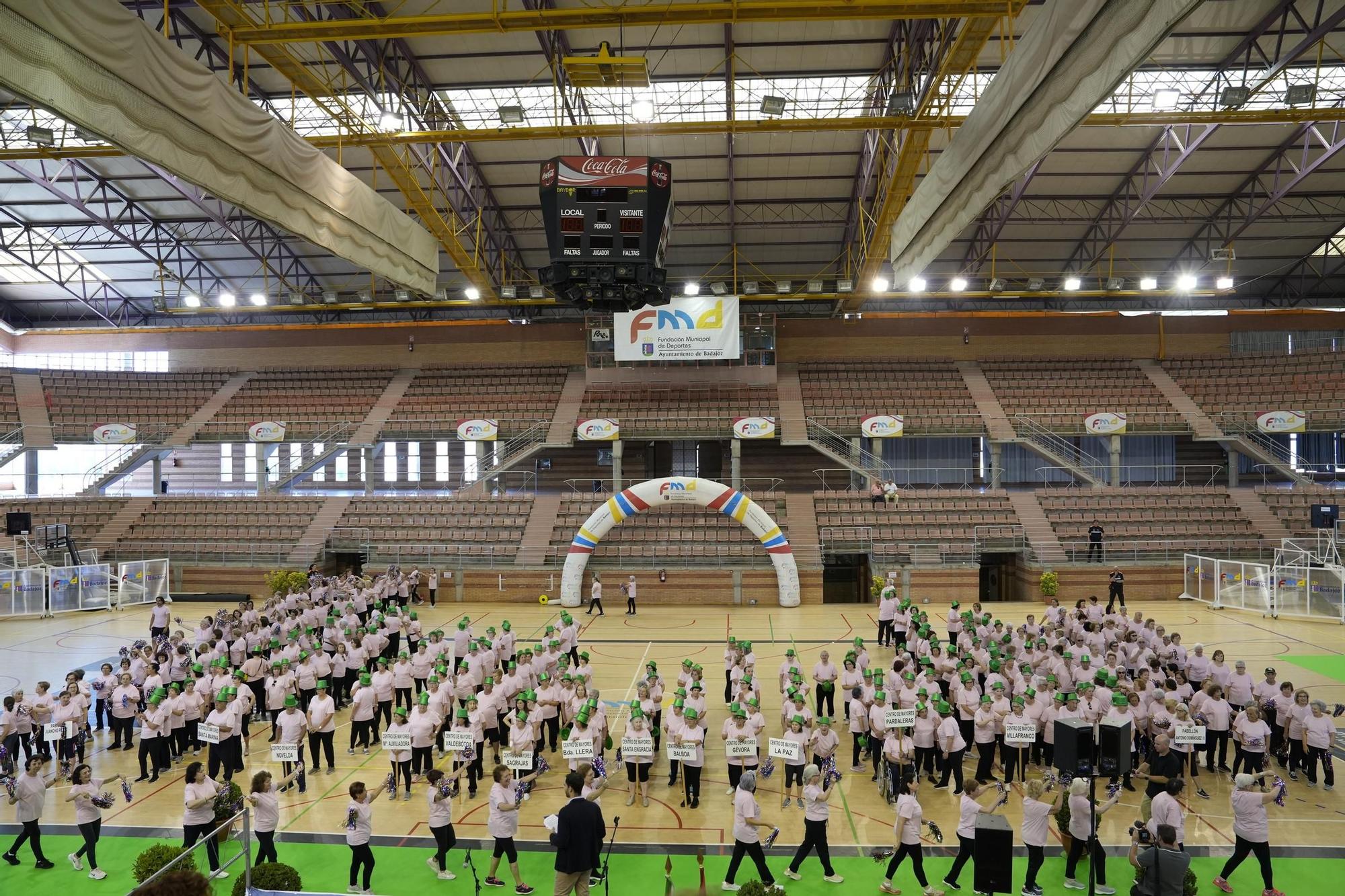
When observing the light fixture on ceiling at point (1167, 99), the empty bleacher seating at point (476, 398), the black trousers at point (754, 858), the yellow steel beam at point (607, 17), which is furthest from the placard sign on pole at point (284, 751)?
the light fixture on ceiling at point (1167, 99)

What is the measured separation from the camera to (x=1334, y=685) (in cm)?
1847

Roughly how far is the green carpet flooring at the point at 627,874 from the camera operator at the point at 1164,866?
2204 millimetres

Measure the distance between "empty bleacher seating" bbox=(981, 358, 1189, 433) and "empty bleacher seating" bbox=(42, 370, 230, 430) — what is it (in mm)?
39755

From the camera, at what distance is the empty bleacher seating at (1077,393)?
122 feet

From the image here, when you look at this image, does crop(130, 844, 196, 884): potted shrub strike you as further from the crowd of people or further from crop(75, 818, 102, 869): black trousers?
crop(75, 818, 102, 869): black trousers

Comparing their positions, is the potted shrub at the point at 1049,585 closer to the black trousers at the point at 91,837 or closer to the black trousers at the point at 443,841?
the black trousers at the point at 443,841

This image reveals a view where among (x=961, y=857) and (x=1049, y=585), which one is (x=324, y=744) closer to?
(x=961, y=857)

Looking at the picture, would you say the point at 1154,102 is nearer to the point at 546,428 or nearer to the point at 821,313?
the point at 821,313

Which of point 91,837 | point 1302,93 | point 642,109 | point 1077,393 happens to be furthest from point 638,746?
point 1077,393

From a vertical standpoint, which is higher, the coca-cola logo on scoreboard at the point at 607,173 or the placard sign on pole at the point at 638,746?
the coca-cola logo on scoreboard at the point at 607,173

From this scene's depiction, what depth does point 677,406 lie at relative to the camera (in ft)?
129

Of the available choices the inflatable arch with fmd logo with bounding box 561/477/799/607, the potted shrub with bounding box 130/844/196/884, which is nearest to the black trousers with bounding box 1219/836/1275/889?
the potted shrub with bounding box 130/844/196/884

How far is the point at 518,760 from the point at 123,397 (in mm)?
40049

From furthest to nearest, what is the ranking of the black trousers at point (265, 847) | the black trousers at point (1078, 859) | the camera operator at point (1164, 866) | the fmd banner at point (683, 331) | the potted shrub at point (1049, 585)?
the fmd banner at point (683, 331)
the potted shrub at point (1049, 585)
the black trousers at point (1078, 859)
the black trousers at point (265, 847)
the camera operator at point (1164, 866)
